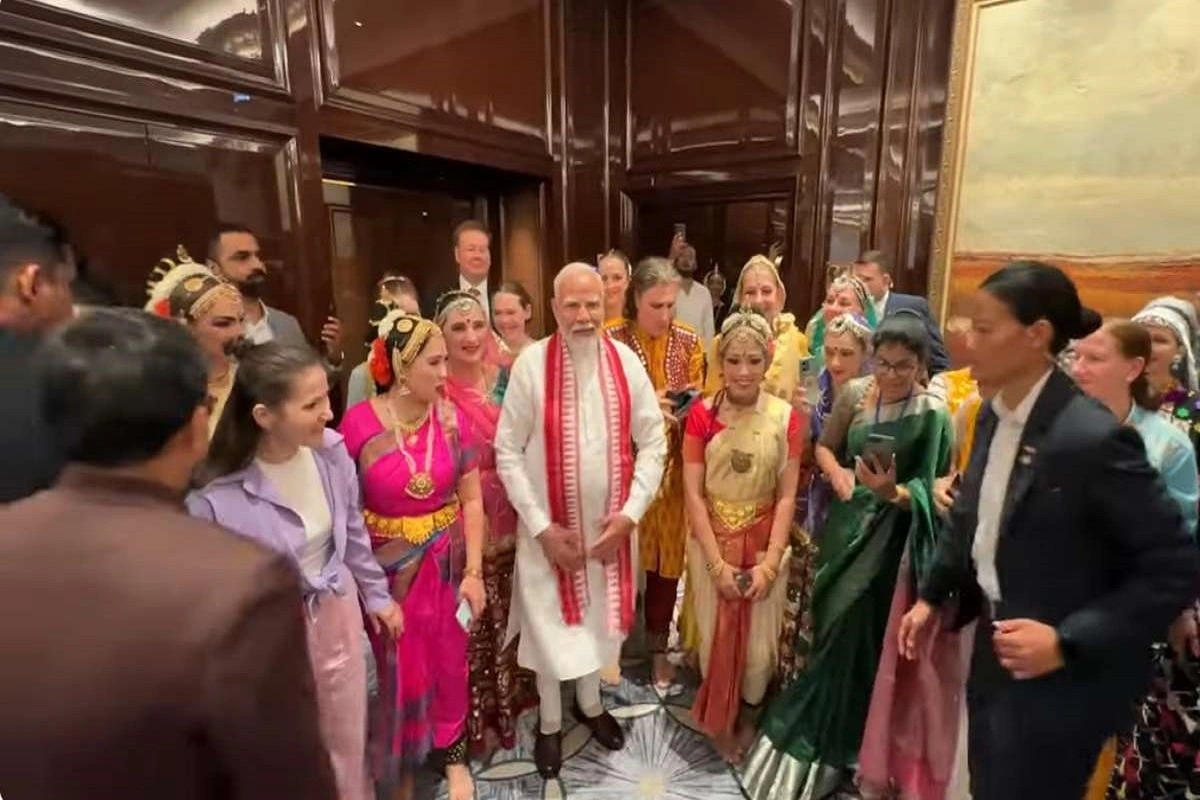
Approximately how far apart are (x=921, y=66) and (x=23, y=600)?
4.35 metres

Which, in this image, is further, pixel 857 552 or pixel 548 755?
pixel 548 755

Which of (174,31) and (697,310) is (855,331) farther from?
(174,31)

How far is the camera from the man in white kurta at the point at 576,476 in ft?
6.41

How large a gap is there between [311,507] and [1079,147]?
3.78 meters

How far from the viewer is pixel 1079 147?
10.9ft

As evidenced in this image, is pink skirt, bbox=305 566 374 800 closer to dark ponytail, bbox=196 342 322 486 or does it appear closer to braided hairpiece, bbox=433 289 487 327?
dark ponytail, bbox=196 342 322 486

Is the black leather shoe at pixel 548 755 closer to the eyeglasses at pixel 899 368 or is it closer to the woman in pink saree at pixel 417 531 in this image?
the woman in pink saree at pixel 417 531

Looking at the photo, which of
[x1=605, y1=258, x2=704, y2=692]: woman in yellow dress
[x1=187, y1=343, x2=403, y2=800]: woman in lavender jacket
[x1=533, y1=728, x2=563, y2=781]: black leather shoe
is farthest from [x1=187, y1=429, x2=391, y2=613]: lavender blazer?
[x1=605, y1=258, x2=704, y2=692]: woman in yellow dress

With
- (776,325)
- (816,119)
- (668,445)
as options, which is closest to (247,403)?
(668,445)

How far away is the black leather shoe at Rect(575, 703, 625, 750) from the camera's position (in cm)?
225

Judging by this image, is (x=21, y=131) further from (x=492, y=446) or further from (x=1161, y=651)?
(x=1161, y=651)

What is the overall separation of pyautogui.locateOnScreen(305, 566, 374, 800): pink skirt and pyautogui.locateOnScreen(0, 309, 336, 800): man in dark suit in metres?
0.83

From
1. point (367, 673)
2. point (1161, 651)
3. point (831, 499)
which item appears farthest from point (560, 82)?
point (1161, 651)

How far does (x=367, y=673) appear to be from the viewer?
1831 mm
